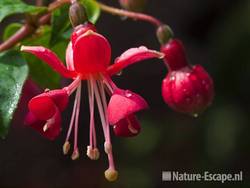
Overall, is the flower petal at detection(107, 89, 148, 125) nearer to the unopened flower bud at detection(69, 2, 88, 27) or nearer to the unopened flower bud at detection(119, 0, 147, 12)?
the unopened flower bud at detection(69, 2, 88, 27)

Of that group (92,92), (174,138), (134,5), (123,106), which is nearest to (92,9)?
(134,5)

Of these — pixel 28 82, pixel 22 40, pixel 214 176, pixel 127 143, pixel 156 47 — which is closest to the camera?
pixel 22 40

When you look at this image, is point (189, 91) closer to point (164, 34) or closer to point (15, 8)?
point (164, 34)

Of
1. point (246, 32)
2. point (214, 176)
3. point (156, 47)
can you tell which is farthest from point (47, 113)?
point (156, 47)

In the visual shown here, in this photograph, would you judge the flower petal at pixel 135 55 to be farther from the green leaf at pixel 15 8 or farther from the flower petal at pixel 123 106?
the green leaf at pixel 15 8

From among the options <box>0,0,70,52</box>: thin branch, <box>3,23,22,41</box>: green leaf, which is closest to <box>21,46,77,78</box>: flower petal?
<box>0,0,70,52</box>: thin branch

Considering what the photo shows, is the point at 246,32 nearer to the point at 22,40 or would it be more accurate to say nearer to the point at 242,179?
the point at 242,179
